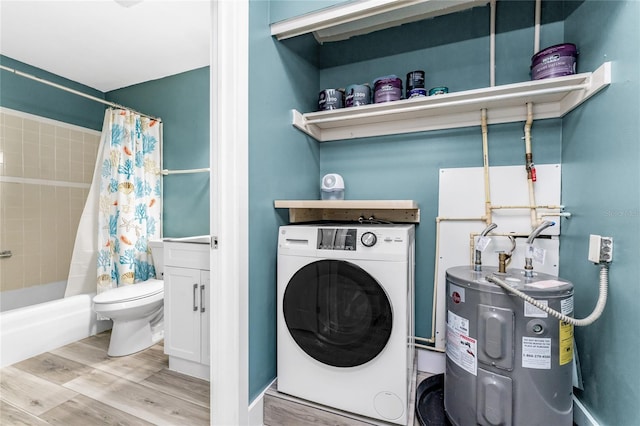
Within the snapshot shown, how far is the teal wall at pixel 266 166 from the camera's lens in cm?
131

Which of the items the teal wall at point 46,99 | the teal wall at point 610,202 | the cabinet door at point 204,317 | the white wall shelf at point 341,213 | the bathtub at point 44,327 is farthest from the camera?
the teal wall at point 46,99

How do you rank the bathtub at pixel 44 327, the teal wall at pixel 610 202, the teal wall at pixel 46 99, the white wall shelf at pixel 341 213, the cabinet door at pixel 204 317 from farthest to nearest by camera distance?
the teal wall at pixel 46 99
the bathtub at pixel 44 327
the cabinet door at pixel 204 317
the white wall shelf at pixel 341 213
the teal wall at pixel 610 202

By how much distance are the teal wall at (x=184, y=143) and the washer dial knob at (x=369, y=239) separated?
1.89 metres

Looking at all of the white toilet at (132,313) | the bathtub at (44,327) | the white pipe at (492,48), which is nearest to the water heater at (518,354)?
the white pipe at (492,48)

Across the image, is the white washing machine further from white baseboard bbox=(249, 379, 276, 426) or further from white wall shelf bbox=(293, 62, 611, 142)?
white wall shelf bbox=(293, 62, 611, 142)

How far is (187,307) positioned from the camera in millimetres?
1787

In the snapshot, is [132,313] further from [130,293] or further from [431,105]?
[431,105]

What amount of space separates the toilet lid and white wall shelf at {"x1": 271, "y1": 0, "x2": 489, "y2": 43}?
1.90m

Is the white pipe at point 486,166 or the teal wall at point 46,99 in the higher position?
the teal wall at point 46,99

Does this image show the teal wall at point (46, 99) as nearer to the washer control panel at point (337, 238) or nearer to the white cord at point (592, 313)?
the washer control panel at point (337, 238)

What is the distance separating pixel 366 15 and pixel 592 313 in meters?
1.55

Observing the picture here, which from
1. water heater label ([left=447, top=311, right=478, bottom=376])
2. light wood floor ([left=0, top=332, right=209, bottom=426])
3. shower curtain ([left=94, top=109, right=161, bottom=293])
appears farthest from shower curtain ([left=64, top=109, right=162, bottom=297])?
water heater label ([left=447, top=311, right=478, bottom=376])

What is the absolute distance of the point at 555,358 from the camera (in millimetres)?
1014

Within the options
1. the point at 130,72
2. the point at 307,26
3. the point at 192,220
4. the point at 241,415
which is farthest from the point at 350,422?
the point at 130,72
